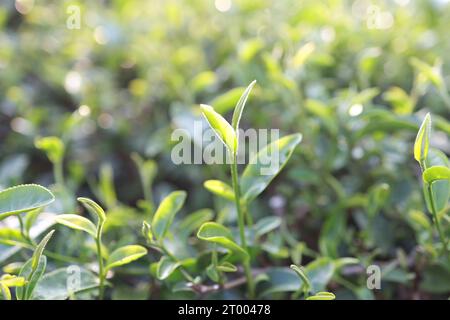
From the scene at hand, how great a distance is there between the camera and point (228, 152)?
0.79 m

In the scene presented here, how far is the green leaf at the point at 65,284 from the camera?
0.77 meters

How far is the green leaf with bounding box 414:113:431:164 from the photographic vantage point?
66 centimetres

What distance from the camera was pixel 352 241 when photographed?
0.98 metres

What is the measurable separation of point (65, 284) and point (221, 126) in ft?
1.16

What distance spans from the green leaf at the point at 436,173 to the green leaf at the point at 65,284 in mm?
501

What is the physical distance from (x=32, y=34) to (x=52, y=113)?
37cm

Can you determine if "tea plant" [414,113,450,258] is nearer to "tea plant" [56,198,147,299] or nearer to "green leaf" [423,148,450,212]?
Answer: "green leaf" [423,148,450,212]

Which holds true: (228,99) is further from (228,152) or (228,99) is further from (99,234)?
(99,234)

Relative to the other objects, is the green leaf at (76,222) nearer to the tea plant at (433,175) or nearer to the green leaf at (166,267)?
the green leaf at (166,267)

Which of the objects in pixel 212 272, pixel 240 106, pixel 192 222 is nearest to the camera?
pixel 240 106

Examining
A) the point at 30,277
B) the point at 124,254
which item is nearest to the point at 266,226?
the point at 124,254

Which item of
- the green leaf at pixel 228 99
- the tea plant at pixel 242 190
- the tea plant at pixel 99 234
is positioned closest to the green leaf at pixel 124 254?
the tea plant at pixel 99 234
